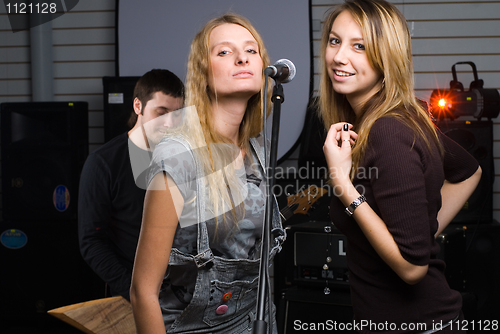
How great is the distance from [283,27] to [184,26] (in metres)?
0.82

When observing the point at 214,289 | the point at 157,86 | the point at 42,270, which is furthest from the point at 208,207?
the point at 42,270

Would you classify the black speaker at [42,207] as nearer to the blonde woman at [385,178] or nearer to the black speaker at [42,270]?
the black speaker at [42,270]

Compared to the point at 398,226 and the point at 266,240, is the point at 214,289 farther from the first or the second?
the point at 398,226

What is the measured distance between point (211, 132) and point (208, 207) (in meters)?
0.26

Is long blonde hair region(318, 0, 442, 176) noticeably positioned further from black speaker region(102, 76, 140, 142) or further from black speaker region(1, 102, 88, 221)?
black speaker region(1, 102, 88, 221)

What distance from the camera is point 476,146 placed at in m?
3.23

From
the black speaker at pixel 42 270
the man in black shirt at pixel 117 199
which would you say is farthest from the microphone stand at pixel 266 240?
the black speaker at pixel 42 270

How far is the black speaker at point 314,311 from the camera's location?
2.71 m

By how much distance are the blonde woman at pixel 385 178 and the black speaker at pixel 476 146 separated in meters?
2.06

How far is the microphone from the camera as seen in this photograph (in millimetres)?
1179

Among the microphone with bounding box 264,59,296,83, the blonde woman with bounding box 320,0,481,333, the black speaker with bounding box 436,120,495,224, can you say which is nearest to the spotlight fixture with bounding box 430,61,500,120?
the black speaker with bounding box 436,120,495,224

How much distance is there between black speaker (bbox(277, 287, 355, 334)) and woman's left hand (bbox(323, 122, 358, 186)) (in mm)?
1586

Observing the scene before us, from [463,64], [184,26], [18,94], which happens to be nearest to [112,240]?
[184,26]

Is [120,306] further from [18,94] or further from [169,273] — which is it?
[18,94]
